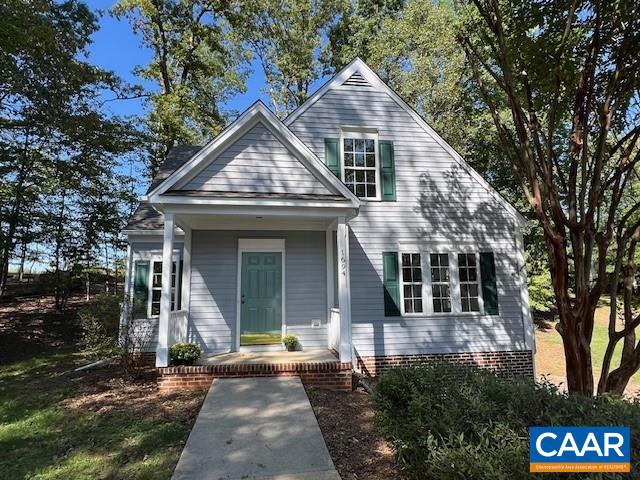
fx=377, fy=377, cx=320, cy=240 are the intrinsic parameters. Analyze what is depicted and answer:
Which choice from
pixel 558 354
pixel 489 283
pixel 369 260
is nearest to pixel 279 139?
pixel 369 260

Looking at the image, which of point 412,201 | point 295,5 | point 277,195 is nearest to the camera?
point 277,195

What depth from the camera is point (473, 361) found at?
8.52 m

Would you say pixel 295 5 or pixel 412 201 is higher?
pixel 295 5

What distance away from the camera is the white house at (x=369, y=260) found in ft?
27.1

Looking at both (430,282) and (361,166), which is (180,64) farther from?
(430,282)

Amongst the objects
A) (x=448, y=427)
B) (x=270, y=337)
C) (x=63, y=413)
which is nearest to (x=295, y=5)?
(x=270, y=337)

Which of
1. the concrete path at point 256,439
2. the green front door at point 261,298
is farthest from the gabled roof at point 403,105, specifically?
the concrete path at point 256,439

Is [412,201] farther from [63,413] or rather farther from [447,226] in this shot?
[63,413]

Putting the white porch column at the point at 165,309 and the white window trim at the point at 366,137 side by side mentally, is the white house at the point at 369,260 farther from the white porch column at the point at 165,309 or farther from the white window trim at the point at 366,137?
the white porch column at the point at 165,309

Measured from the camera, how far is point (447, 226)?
8.95 m

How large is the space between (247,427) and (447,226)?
642cm

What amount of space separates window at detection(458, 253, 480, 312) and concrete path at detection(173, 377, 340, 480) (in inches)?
185

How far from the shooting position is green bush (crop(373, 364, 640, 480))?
88.0 inches

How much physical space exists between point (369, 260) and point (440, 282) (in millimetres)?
1762
